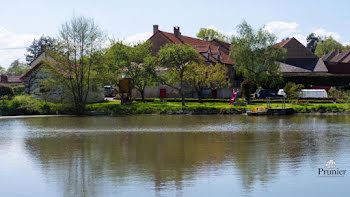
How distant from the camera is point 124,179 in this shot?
15523 mm

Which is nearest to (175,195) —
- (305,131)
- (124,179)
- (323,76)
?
(124,179)

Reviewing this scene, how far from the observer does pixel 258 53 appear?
2569 inches

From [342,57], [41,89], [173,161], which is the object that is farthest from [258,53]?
[173,161]

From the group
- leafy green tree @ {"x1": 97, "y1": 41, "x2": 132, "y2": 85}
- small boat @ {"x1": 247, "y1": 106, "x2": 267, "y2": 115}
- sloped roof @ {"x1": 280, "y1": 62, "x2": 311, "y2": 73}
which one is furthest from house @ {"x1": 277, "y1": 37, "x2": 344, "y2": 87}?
leafy green tree @ {"x1": 97, "y1": 41, "x2": 132, "y2": 85}

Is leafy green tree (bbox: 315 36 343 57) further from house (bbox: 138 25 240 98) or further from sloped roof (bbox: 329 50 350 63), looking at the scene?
house (bbox: 138 25 240 98)

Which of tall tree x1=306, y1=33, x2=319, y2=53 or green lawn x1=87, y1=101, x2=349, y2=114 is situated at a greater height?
tall tree x1=306, y1=33, x2=319, y2=53

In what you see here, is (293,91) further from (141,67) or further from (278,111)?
(141,67)

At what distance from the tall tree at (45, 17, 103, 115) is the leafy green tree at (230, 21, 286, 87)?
84.3ft

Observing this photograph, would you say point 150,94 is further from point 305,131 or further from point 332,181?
point 332,181

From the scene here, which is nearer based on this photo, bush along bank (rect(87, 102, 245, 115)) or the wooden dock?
the wooden dock

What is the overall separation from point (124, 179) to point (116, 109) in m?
32.7

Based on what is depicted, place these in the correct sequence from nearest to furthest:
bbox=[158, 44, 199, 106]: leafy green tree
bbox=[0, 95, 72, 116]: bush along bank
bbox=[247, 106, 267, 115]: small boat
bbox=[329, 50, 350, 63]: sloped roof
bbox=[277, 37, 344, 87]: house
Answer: bbox=[247, 106, 267, 115]: small boat → bbox=[0, 95, 72, 116]: bush along bank → bbox=[158, 44, 199, 106]: leafy green tree → bbox=[277, 37, 344, 87]: house → bbox=[329, 50, 350, 63]: sloped roof

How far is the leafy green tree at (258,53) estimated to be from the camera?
65062 mm

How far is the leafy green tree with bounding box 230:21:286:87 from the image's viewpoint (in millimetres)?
65062
